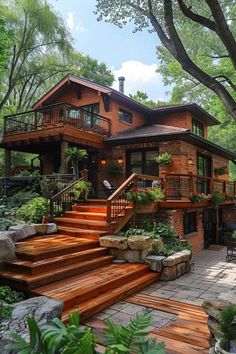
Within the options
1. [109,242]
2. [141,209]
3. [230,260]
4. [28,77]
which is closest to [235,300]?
[109,242]

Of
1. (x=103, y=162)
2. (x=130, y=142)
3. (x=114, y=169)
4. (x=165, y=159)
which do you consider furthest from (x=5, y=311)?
(x=103, y=162)

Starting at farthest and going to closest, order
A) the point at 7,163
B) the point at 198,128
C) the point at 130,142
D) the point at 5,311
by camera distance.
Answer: the point at 198,128
the point at 7,163
the point at 130,142
the point at 5,311

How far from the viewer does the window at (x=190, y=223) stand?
39.9 ft

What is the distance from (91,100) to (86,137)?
3.04 metres

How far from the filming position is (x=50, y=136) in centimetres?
1157

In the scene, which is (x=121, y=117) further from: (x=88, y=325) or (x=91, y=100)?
(x=88, y=325)

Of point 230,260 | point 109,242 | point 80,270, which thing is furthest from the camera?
point 230,260

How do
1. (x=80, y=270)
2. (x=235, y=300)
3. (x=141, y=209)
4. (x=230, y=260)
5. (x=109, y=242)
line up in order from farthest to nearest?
(x=230, y=260) < (x=141, y=209) < (x=109, y=242) < (x=80, y=270) < (x=235, y=300)

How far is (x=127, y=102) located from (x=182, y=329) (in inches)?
463

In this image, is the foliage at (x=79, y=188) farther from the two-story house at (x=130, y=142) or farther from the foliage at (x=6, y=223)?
the foliage at (x=6, y=223)

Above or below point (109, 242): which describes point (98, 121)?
above

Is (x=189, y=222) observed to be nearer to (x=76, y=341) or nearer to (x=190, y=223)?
(x=190, y=223)

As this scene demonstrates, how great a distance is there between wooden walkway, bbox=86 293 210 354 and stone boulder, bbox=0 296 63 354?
30.4 inches

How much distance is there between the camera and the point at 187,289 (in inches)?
238
